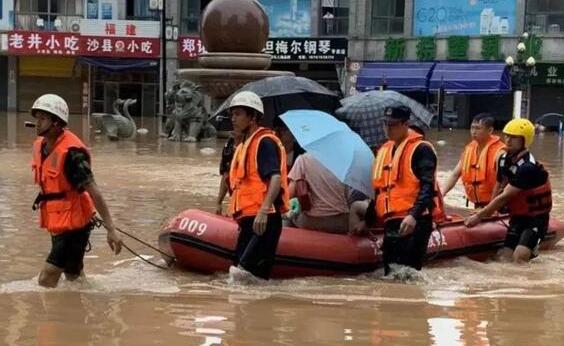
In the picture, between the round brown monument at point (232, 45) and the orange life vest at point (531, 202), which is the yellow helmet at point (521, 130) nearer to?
the orange life vest at point (531, 202)

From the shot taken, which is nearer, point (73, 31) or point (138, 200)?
point (138, 200)

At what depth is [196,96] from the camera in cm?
2478

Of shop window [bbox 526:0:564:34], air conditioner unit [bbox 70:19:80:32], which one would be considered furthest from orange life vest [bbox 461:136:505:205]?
air conditioner unit [bbox 70:19:80:32]

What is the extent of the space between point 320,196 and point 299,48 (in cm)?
3774

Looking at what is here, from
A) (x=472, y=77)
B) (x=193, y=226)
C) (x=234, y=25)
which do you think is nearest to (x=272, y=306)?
(x=193, y=226)

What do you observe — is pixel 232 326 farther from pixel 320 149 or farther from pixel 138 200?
pixel 138 200

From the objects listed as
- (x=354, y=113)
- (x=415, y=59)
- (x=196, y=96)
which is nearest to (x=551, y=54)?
(x=415, y=59)

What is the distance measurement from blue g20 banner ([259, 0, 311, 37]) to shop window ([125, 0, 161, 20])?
19.3 feet

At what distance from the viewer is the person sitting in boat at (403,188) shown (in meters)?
7.21

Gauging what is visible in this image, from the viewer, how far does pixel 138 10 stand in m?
47.4

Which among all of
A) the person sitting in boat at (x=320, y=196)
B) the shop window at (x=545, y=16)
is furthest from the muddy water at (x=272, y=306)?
the shop window at (x=545, y=16)

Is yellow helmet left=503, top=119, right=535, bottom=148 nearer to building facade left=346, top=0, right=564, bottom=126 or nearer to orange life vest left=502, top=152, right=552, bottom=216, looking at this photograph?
orange life vest left=502, top=152, right=552, bottom=216

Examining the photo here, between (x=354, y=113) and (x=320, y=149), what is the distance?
1399mm

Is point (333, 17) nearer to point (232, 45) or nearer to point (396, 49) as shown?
Result: point (396, 49)
